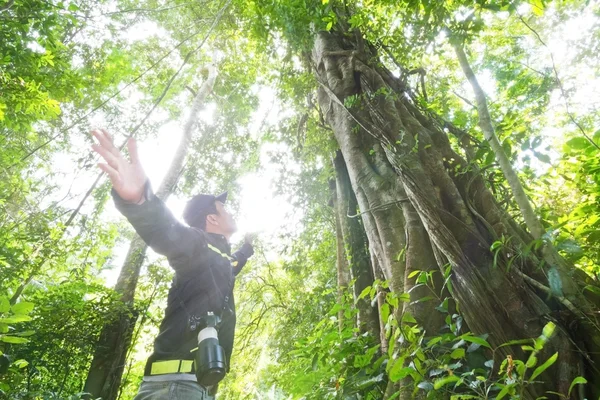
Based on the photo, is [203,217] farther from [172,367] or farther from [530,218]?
[530,218]

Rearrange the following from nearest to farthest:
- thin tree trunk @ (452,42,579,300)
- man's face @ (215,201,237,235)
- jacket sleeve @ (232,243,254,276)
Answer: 1. thin tree trunk @ (452,42,579,300)
2. man's face @ (215,201,237,235)
3. jacket sleeve @ (232,243,254,276)

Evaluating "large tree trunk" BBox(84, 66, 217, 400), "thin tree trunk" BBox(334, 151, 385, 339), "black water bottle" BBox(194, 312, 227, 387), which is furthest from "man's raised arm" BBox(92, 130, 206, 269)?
"large tree trunk" BBox(84, 66, 217, 400)

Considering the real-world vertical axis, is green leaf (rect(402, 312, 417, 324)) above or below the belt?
below

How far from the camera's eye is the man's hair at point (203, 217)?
256cm

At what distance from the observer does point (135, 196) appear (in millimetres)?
1572

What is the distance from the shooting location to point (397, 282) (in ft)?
6.16

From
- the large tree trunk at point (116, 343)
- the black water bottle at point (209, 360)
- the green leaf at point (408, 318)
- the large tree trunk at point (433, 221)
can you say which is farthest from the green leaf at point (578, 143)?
the large tree trunk at point (116, 343)

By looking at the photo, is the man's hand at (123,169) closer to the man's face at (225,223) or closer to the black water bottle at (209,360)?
the black water bottle at (209,360)

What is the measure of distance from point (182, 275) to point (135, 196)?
0.59 meters

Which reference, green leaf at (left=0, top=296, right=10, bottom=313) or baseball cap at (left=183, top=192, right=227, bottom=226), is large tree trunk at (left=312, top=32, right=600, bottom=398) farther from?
green leaf at (left=0, top=296, right=10, bottom=313)

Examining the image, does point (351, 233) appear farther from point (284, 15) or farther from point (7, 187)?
point (7, 187)

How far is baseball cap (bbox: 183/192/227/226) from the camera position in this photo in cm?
261

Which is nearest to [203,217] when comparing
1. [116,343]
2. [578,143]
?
[578,143]

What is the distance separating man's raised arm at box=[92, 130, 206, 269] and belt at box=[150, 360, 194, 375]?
0.54 meters
